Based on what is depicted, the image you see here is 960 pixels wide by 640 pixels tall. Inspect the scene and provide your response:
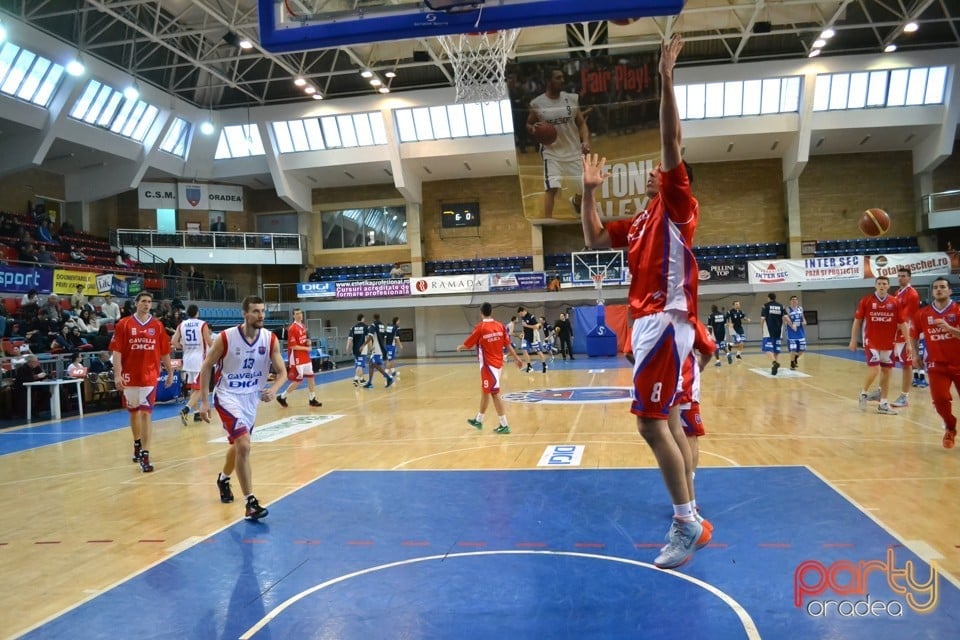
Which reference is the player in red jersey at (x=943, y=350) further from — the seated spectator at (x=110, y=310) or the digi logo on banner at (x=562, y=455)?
the seated spectator at (x=110, y=310)

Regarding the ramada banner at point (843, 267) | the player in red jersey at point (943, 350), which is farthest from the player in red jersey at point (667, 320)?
the ramada banner at point (843, 267)

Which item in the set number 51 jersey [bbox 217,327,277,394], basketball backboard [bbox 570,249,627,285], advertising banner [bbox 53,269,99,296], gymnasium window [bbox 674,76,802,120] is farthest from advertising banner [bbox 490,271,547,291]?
number 51 jersey [bbox 217,327,277,394]

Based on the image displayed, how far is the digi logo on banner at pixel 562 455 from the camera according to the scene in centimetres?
743

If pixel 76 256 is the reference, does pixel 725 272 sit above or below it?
below

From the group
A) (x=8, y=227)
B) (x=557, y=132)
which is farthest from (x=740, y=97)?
(x=8, y=227)

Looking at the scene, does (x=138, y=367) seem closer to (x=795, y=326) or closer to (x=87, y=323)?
(x=87, y=323)

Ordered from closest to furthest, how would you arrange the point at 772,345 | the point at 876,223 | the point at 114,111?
the point at 876,223
the point at 772,345
the point at 114,111

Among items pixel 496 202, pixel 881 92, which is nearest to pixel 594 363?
pixel 496 202

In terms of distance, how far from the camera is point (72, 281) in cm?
2075

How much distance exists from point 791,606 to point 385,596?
221 centimetres

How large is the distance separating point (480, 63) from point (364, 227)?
1859 cm

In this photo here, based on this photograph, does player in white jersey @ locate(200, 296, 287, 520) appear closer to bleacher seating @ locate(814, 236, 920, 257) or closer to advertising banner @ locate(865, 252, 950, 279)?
advertising banner @ locate(865, 252, 950, 279)

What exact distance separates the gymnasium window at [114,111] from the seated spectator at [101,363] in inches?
Result: 560

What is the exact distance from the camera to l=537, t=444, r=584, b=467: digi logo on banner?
24.4 feet
